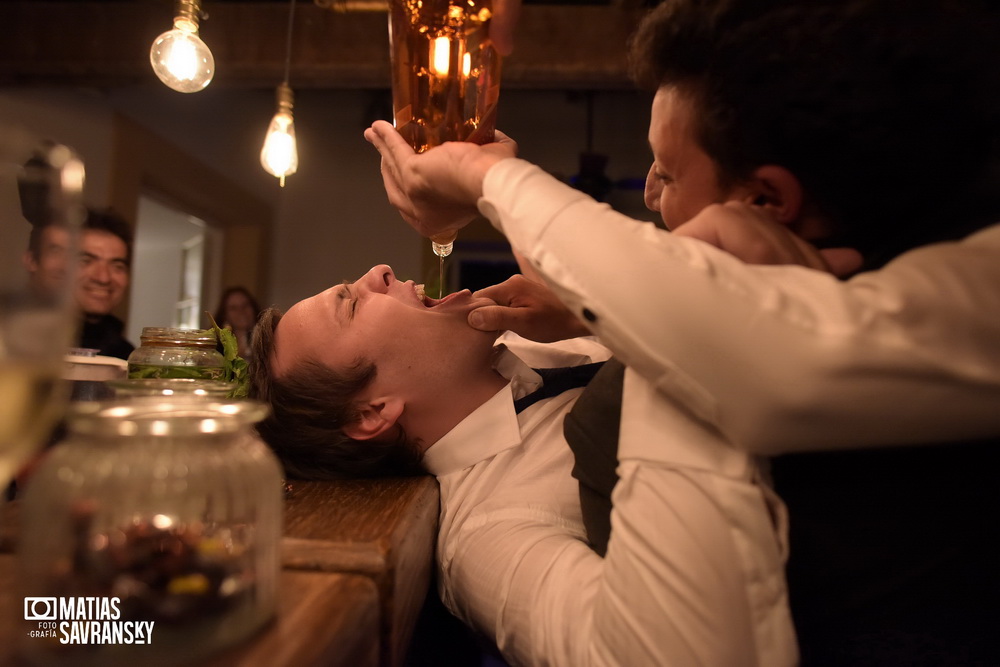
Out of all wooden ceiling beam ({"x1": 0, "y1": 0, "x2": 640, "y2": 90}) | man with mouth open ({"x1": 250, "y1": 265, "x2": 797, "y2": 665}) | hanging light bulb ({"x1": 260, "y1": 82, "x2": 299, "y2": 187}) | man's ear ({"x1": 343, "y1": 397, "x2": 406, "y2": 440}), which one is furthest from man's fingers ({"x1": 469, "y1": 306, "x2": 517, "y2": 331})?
wooden ceiling beam ({"x1": 0, "y1": 0, "x2": 640, "y2": 90})

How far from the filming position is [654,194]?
0.89 metres

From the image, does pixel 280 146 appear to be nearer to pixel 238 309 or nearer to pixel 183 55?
pixel 183 55

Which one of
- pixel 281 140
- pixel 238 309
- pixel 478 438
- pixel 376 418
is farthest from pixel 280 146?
pixel 238 309

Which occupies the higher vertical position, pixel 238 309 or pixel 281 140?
pixel 281 140

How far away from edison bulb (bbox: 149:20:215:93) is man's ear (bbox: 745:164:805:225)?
148cm

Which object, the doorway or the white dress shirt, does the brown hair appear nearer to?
the white dress shirt

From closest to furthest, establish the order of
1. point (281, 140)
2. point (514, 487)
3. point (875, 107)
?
1. point (875, 107)
2. point (514, 487)
3. point (281, 140)

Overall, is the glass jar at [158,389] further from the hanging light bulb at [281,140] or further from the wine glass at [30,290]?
the hanging light bulb at [281,140]

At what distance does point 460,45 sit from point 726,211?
16.2 inches

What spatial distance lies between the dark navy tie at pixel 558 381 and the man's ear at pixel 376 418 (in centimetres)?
22

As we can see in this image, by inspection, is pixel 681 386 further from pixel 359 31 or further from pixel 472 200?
pixel 359 31

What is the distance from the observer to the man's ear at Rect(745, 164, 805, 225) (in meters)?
0.61

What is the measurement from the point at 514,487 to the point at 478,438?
152 mm

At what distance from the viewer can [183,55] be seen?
158 cm
